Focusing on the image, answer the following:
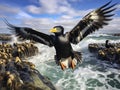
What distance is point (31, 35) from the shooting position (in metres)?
8.66

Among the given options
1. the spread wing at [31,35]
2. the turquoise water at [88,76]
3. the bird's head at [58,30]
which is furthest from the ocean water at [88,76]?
the bird's head at [58,30]

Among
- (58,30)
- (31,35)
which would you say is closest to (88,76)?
(31,35)

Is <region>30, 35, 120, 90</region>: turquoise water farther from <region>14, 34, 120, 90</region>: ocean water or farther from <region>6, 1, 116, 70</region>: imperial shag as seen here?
<region>6, 1, 116, 70</region>: imperial shag

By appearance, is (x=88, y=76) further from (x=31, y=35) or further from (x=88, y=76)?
(x=31, y=35)

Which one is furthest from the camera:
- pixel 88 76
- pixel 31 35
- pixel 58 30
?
pixel 88 76

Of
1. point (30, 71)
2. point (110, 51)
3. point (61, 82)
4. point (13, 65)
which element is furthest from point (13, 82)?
point (110, 51)

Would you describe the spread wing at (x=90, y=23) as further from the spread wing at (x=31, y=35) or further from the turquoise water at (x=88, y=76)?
the turquoise water at (x=88, y=76)

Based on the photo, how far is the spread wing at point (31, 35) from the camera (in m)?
8.34

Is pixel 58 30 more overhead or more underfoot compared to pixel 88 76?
more overhead

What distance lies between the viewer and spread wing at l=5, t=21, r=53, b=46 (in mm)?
8336

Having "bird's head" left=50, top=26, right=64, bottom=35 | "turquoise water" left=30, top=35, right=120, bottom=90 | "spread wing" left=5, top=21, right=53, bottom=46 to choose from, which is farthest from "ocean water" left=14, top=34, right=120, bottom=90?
"bird's head" left=50, top=26, right=64, bottom=35

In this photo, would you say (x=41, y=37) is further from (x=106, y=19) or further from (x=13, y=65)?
(x=13, y=65)

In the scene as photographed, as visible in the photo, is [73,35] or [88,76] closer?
[73,35]

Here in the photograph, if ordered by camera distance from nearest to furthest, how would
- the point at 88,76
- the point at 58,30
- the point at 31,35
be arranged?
the point at 58,30, the point at 31,35, the point at 88,76
